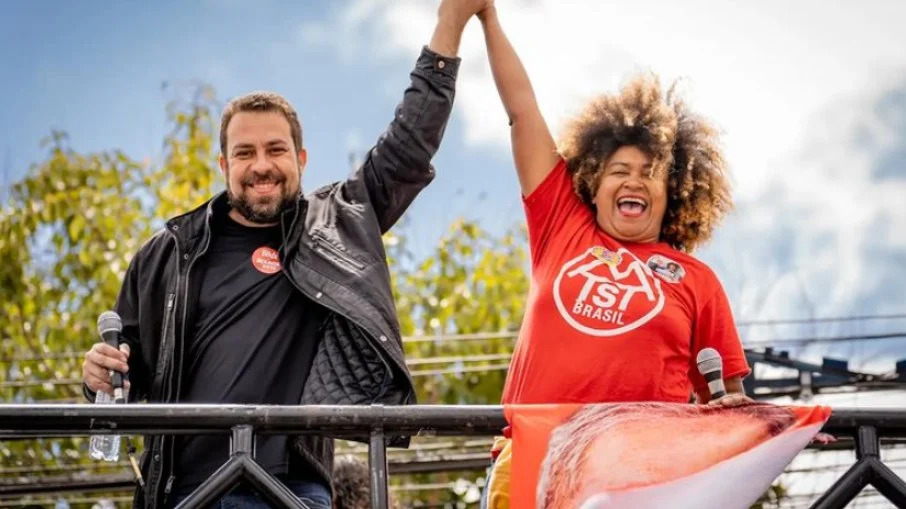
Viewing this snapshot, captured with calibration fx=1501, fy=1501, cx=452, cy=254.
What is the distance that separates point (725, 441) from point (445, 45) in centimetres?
130

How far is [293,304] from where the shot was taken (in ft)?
11.7

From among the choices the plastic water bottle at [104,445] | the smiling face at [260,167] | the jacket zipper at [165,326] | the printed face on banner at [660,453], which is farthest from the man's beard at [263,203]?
the printed face on banner at [660,453]

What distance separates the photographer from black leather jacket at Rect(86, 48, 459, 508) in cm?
344

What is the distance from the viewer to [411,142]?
12.1ft

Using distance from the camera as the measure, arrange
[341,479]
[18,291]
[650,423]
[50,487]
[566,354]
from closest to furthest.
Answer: [650,423] → [566,354] → [341,479] → [50,487] → [18,291]

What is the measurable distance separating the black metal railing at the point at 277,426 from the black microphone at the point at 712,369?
309 mm

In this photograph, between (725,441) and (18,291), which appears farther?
(18,291)

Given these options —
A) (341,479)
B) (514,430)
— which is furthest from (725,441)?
(341,479)

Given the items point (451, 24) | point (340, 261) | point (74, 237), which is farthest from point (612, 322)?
point (74, 237)

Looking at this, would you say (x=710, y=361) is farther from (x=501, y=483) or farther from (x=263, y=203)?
(x=263, y=203)

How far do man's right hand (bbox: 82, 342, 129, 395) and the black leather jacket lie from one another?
0.18 m

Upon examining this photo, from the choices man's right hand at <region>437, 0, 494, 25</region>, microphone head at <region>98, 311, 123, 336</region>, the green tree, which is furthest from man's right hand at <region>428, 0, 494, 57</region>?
the green tree

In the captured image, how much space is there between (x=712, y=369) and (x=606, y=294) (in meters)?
0.36

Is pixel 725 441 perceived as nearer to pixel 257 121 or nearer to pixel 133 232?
pixel 257 121
